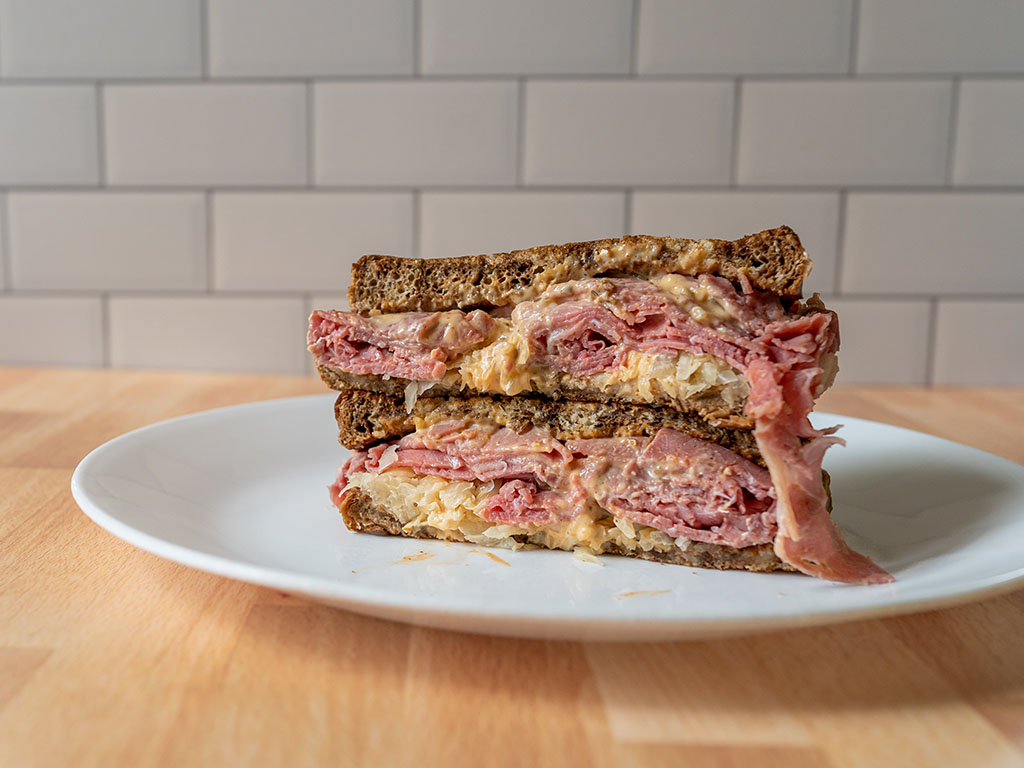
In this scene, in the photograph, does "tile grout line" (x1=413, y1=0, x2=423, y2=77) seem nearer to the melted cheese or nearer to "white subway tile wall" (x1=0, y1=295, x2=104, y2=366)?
"white subway tile wall" (x1=0, y1=295, x2=104, y2=366)

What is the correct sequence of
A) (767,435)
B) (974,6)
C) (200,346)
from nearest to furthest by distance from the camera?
(767,435)
(974,6)
(200,346)

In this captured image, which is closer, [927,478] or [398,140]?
[927,478]

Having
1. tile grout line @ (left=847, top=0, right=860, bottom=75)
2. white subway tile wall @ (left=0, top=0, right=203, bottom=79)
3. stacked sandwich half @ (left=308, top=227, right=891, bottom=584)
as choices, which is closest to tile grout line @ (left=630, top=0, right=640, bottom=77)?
tile grout line @ (left=847, top=0, right=860, bottom=75)

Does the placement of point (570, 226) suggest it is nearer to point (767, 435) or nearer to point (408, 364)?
point (408, 364)

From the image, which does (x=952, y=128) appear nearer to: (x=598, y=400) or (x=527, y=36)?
(x=527, y=36)

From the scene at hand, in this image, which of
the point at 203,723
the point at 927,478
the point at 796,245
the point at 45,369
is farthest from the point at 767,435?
the point at 45,369

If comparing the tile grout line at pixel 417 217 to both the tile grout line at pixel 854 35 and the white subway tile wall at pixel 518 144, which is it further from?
the tile grout line at pixel 854 35
